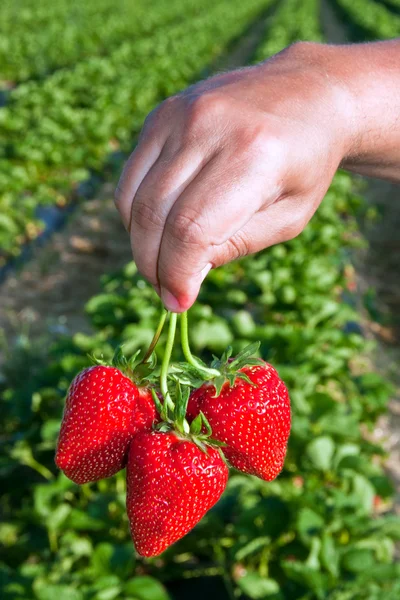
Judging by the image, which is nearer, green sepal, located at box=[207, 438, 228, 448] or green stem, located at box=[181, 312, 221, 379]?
green stem, located at box=[181, 312, 221, 379]

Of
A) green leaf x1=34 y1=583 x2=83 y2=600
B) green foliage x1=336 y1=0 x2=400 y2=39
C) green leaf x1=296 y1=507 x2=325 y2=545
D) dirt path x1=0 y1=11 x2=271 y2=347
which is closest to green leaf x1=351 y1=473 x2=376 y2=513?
green leaf x1=296 y1=507 x2=325 y2=545

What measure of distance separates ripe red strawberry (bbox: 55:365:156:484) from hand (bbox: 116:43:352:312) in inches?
6.6

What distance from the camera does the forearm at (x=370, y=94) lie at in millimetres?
1126

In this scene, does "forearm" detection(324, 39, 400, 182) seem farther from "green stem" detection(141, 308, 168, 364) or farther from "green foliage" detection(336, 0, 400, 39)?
"green foliage" detection(336, 0, 400, 39)

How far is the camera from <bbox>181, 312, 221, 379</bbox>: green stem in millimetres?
902

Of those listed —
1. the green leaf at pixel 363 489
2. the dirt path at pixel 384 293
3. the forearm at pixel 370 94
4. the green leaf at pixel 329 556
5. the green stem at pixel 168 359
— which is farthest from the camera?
the dirt path at pixel 384 293

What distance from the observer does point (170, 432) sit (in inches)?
41.4

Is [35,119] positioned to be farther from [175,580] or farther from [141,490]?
[141,490]

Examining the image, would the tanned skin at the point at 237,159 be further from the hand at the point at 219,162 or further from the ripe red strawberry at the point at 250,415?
the ripe red strawberry at the point at 250,415

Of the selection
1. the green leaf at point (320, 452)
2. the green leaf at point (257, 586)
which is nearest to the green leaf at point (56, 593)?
the green leaf at point (257, 586)

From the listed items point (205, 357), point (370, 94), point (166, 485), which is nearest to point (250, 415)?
point (166, 485)

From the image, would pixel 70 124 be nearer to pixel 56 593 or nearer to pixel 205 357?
pixel 205 357

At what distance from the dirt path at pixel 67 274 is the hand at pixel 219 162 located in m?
3.73

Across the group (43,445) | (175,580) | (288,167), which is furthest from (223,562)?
(288,167)
